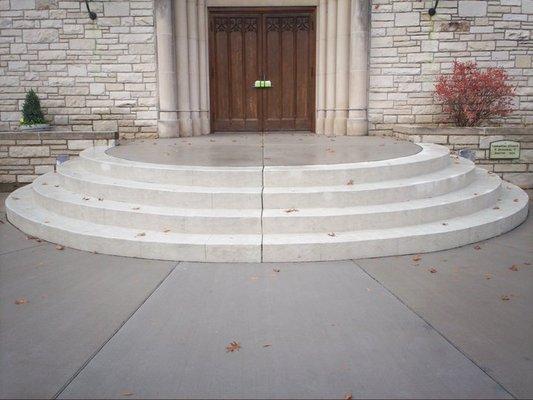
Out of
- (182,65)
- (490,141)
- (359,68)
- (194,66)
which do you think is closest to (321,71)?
(359,68)

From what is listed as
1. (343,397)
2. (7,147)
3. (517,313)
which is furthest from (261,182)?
(7,147)

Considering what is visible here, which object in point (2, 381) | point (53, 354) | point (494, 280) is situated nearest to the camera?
point (2, 381)

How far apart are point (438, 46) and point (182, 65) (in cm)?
510

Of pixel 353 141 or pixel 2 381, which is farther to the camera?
pixel 353 141

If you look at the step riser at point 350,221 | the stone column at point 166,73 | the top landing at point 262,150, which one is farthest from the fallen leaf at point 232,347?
the stone column at point 166,73

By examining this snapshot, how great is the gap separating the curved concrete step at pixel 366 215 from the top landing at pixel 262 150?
3.61ft

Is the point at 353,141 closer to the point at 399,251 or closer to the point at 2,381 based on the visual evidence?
the point at 399,251

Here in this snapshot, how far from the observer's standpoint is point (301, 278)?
4.07 metres

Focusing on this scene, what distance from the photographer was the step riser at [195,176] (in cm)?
540

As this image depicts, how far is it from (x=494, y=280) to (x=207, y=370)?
102 inches

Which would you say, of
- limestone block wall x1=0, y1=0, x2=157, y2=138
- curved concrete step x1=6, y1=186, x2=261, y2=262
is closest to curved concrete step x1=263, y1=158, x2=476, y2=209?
curved concrete step x1=6, y1=186, x2=261, y2=262

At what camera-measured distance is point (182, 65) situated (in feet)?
32.2

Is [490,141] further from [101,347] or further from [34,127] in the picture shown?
[34,127]

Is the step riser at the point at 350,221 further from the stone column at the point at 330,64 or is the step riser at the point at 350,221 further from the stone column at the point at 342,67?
the stone column at the point at 330,64
